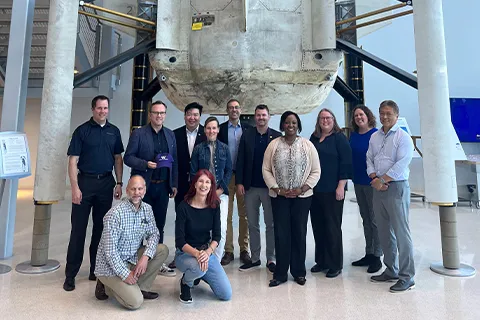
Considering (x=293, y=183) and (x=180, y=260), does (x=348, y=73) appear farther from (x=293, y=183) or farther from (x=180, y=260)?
(x=180, y=260)

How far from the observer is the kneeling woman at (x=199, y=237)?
8.89 ft

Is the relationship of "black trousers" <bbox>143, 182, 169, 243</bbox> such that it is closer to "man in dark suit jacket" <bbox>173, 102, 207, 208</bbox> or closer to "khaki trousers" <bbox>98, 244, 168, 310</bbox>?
"man in dark suit jacket" <bbox>173, 102, 207, 208</bbox>

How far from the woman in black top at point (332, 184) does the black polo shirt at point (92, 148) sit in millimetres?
2302

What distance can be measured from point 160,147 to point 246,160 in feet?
3.28

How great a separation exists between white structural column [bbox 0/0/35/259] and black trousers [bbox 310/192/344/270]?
3960 mm

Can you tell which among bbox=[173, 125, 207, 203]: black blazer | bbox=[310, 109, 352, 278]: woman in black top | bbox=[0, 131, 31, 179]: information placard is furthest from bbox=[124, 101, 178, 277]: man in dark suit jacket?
bbox=[310, 109, 352, 278]: woman in black top

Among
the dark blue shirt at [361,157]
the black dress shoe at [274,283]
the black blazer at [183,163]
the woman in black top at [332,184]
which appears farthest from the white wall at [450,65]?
the black dress shoe at [274,283]

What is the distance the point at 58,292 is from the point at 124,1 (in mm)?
5585

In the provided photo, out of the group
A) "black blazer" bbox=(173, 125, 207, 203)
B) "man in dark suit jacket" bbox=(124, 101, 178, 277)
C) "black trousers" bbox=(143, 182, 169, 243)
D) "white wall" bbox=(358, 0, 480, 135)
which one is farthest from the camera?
"white wall" bbox=(358, 0, 480, 135)

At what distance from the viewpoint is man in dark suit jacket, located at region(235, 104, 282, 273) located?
3533 millimetres

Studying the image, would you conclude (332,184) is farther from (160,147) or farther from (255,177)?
(160,147)

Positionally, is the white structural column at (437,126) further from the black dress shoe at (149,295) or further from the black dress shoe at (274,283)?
the black dress shoe at (149,295)

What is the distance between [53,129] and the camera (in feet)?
11.8

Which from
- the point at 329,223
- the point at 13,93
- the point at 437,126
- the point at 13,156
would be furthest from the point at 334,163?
the point at 13,93
